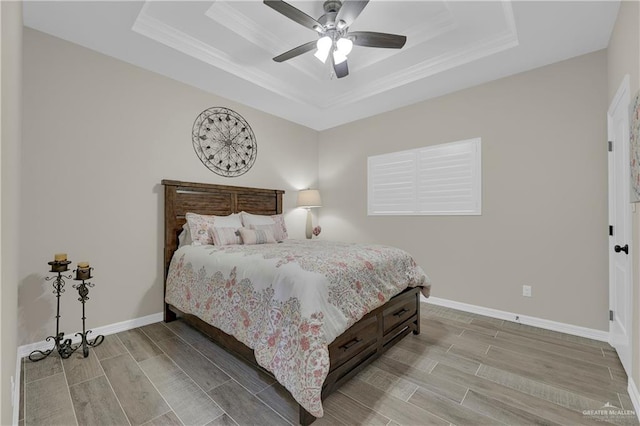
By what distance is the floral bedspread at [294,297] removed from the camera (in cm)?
154

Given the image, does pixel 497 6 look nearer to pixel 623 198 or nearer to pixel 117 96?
pixel 623 198

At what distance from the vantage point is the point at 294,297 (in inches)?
65.1

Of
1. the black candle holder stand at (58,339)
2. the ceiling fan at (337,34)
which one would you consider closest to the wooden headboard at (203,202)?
the black candle holder stand at (58,339)

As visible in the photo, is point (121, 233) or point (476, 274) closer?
point (121, 233)

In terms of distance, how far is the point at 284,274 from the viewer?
5.86 ft

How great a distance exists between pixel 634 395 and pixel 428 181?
2624 mm

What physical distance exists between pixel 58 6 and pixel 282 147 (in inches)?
111

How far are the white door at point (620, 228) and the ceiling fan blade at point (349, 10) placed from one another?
1.94 meters

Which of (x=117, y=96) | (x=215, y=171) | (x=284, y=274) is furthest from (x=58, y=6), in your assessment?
(x=284, y=274)

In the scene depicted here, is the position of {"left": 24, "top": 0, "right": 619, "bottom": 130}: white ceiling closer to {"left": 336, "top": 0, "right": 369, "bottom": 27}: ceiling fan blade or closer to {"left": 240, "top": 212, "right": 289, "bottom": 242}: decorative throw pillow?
{"left": 336, "top": 0, "right": 369, "bottom": 27}: ceiling fan blade

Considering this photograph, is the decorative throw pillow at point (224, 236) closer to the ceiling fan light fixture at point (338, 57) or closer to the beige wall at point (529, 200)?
the ceiling fan light fixture at point (338, 57)

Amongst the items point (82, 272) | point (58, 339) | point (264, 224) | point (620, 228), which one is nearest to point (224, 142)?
point (264, 224)

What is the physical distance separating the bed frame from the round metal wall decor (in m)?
0.32

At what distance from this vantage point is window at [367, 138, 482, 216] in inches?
134
